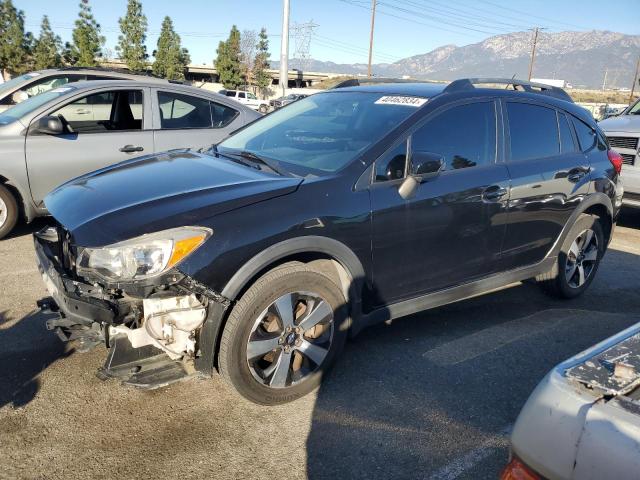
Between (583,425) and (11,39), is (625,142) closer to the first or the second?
(583,425)

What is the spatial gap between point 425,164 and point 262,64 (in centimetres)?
7023

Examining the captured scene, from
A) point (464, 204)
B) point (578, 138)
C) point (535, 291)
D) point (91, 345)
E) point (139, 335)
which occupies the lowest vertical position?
point (535, 291)

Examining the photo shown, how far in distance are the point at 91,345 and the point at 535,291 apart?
13.2ft

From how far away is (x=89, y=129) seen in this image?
6.10 metres

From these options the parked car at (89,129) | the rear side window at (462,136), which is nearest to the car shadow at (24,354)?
the parked car at (89,129)

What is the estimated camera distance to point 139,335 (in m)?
2.68

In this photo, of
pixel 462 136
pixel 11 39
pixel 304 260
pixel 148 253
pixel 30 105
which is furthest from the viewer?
pixel 11 39

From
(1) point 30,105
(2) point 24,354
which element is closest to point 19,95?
(1) point 30,105

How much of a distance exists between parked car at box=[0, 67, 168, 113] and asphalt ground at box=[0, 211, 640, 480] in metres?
4.70

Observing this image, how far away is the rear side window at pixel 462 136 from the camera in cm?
349

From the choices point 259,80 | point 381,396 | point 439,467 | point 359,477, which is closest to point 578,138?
point 381,396

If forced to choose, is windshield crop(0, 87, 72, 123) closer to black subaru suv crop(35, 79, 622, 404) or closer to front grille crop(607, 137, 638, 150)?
black subaru suv crop(35, 79, 622, 404)

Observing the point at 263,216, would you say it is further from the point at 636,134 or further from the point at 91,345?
the point at 636,134

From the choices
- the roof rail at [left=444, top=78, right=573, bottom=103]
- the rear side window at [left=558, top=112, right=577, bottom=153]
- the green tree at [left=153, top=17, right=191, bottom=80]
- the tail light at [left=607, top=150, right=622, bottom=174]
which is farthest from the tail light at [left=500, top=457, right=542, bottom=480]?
the green tree at [left=153, top=17, right=191, bottom=80]
